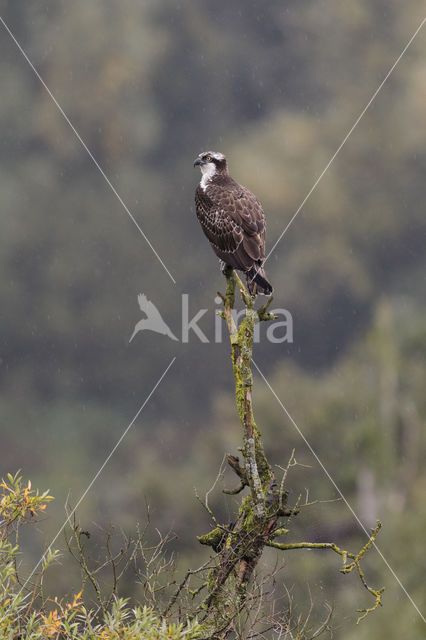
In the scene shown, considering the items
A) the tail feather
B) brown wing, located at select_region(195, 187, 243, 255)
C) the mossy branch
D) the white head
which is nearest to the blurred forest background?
the white head

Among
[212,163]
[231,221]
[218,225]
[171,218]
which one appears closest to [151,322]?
[171,218]

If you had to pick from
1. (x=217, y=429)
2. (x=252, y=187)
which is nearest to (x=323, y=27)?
(x=252, y=187)

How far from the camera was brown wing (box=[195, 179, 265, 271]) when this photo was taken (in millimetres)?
6238

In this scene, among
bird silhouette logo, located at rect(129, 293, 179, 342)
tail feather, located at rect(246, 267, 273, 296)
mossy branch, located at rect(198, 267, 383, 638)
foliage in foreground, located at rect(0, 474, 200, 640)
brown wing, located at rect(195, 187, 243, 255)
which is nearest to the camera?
foliage in foreground, located at rect(0, 474, 200, 640)

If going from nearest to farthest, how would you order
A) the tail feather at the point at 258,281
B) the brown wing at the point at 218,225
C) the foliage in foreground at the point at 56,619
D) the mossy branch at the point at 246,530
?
the foliage in foreground at the point at 56,619 < the mossy branch at the point at 246,530 < the tail feather at the point at 258,281 < the brown wing at the point at 218,225

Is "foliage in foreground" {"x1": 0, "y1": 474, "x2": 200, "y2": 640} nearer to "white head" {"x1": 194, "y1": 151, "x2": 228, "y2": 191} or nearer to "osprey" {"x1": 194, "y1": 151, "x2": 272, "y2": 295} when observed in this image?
"osprey" {"x1": 194, "y1": 151, "x2": 272, "y2": 295}

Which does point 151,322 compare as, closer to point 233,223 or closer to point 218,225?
point 218,225

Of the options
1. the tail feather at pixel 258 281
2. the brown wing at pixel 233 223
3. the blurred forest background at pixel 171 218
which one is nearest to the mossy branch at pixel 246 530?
the tail feather at pixel 258 281

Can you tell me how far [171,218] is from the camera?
3231 cm

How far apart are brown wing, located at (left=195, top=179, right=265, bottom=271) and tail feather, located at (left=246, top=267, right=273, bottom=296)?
0.05 m

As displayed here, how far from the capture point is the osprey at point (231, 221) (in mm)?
6152

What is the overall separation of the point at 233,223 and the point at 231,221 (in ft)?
0.08

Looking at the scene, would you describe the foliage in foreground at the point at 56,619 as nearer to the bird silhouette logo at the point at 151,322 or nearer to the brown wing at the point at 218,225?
the brown wing at the point at 218,225

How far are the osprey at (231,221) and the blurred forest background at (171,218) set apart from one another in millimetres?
15616
